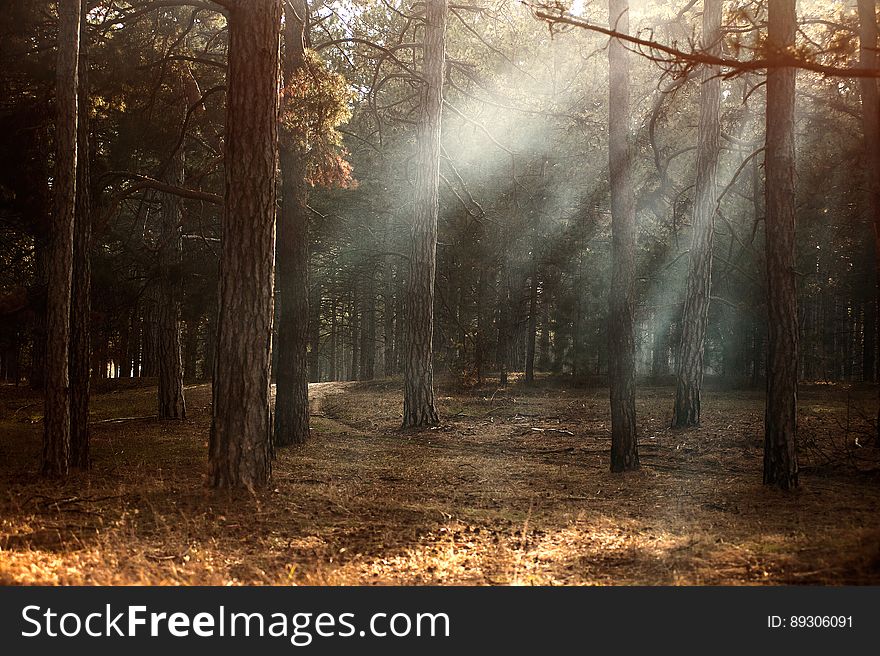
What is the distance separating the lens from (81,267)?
9.88 metres

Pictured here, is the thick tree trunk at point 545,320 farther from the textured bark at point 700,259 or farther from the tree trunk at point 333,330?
the textured bark at point 700,259

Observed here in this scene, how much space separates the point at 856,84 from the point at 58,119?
556 inches

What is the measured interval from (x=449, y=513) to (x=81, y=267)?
6255 mm

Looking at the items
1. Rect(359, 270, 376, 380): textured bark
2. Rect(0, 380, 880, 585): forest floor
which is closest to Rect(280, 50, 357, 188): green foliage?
Rect(0, 380, 880, 585): forest floor

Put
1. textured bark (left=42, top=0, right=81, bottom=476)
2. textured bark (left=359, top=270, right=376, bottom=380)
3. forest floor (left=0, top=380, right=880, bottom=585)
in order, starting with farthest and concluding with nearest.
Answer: textured bark (left=359, top=270, right=376, bottom=380), textured bark (left=42, top=0, right=81, bottom=476), forest floor (left=0, top=380, right=880, bottom=585)

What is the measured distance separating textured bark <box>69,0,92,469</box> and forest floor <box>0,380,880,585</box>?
119 centimetres

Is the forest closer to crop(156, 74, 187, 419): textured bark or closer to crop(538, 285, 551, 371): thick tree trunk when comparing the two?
crop(156, 74, 187, 419): textured bark

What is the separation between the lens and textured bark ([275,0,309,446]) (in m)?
13.1

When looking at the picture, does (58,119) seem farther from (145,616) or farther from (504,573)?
(504,573)

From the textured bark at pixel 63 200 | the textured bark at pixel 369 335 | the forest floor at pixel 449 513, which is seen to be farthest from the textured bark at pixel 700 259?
the textured bark at pixel 369 335

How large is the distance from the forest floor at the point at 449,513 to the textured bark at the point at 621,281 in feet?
2.06

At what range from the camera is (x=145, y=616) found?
4.32 metres

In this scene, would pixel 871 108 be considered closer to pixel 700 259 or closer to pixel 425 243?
pixel 700 259

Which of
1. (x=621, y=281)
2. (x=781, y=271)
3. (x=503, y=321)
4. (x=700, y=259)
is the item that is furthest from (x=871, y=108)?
(x=503, y=321)
